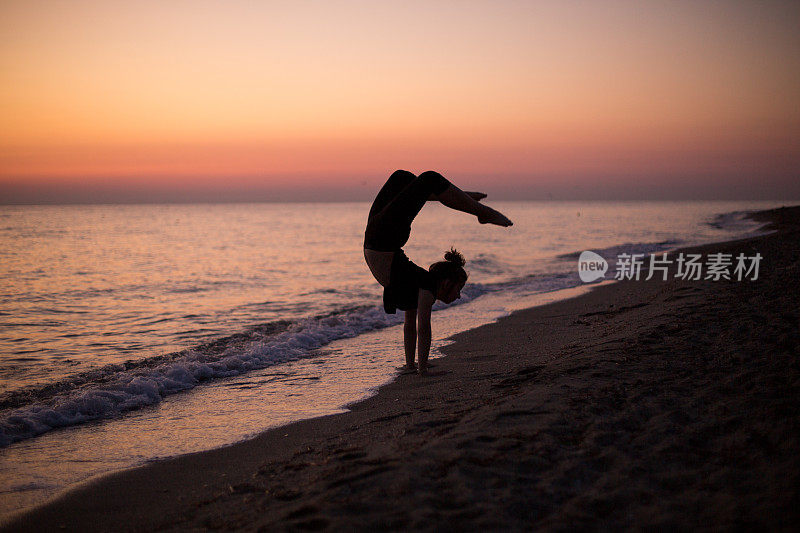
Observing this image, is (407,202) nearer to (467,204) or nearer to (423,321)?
(467,204)

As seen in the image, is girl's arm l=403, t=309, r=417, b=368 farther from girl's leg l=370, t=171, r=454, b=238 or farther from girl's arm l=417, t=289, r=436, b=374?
girl's leg l=370, t=171, r=454, b=238

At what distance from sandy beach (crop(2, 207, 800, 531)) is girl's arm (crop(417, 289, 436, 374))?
0.38 meters

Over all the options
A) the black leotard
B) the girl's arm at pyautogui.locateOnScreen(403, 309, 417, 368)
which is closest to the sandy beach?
the girl's arm at pyautogui.locateOnScreen(403, 309, 417, 368)

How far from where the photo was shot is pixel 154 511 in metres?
3.24

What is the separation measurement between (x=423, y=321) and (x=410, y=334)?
0.44 m

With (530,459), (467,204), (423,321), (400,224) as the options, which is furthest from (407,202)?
(530,459)

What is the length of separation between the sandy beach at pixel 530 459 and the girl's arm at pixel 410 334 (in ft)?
1.99

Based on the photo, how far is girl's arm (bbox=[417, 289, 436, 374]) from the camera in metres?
5.85

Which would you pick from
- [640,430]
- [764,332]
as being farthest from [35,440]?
[764,332]

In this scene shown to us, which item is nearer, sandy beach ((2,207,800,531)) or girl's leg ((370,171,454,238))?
sandy beach ((2,207,800,531))

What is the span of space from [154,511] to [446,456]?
179cm

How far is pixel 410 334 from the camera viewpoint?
6.25 m

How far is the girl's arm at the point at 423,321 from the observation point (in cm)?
585

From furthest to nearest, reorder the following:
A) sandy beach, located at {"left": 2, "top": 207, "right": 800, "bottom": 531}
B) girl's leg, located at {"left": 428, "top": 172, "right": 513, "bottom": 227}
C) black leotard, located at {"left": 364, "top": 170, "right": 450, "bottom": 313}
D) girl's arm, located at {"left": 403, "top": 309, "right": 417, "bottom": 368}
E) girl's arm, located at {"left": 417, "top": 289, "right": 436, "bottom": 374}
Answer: girl's arm, located at {"left": 403, "top": 309, "right": 417, "bottom": 368} → girl's arm, located at {"left": 417, "top": 289, "right": 436, "bottom": 374} → black leotard, located at {"left": 364, "top": 170, "right": 450, "bottom": 313} → girl's leg, located at {"left": 428, "top": 172, "right": 513, "bottom": 227} → sandy beach, located at {"left": 2, "top": 207, "right": 800, "bottom": 531}
